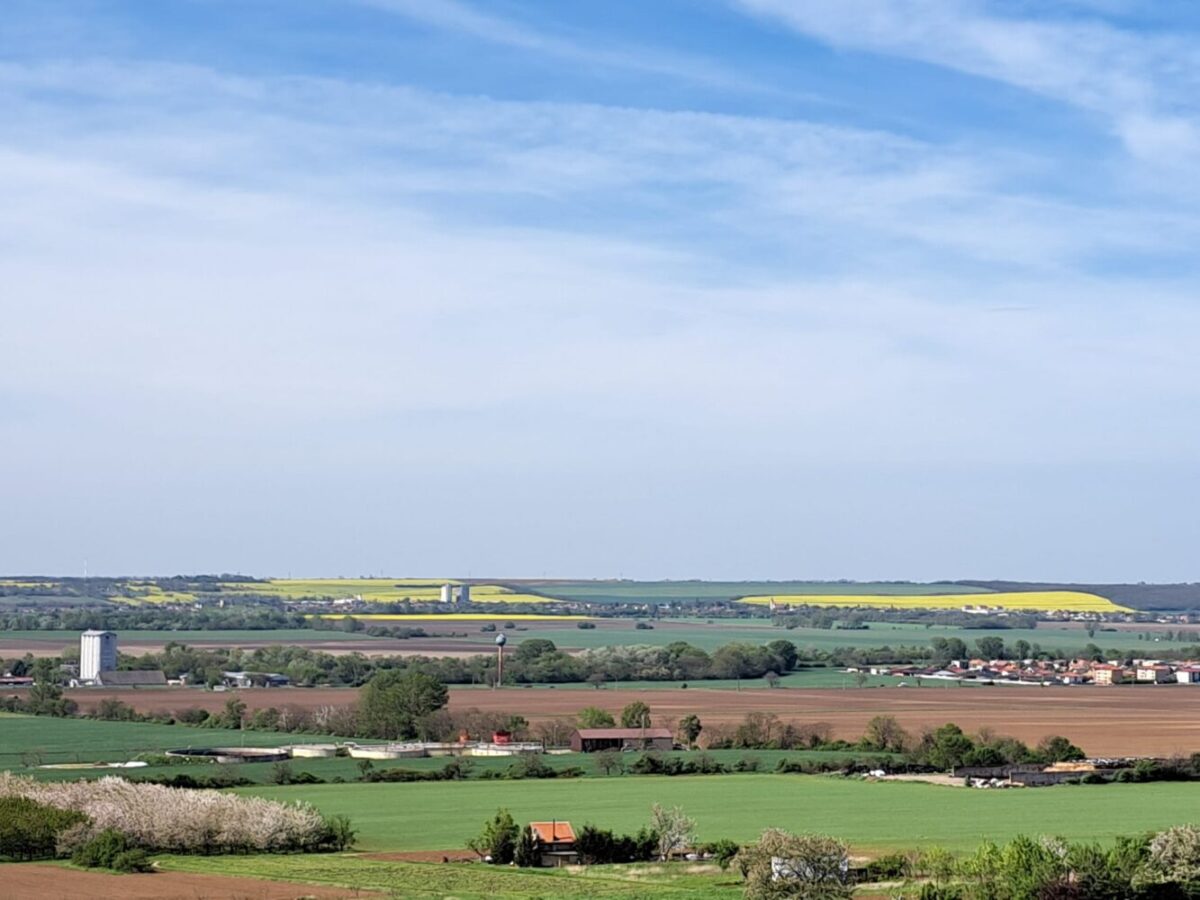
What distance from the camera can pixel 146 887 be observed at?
3966cm

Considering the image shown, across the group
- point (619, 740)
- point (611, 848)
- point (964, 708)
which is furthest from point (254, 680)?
point (611, 848)

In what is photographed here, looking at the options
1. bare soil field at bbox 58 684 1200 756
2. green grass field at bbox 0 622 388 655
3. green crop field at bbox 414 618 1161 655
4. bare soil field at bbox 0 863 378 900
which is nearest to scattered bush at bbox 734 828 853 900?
bare soil field at bbox 0 863 378 900

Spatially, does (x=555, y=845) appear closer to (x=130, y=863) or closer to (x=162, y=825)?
(x=162, y=825)

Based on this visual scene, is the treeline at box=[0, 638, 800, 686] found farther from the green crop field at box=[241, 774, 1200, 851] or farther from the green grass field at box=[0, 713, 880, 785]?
the green crop field at box=[241, 774, 1200, 851]

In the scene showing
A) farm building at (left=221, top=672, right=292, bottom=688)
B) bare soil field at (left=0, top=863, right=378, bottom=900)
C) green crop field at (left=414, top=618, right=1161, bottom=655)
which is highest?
green crop field at (left=414, top=618, right=1161, bottom=655)

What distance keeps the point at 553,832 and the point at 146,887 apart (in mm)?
10524

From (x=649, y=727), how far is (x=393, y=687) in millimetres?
11001

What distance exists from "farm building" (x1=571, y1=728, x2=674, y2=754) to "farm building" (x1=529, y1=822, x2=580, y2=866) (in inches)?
984

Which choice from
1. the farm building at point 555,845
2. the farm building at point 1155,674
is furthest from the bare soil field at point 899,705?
the farm building at point 555,845

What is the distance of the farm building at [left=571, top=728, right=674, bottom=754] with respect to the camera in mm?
72562

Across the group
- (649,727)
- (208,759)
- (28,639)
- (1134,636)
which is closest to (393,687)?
(649,727)

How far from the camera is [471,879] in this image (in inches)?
1618

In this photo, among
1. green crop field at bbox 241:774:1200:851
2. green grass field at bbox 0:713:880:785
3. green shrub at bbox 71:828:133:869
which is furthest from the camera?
green grass field at bbox 0:713:880:785

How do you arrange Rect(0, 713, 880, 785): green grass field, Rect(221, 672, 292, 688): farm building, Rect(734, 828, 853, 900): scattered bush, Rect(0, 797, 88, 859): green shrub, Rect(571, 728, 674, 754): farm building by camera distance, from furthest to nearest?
Rect(221, 672, 292, 688): farm building → Rect(571, 728, 674, 754): farm building → Rect(0, 713, 880, 785): green grass field → Rect(0, 797, 88, 859): green shrub → Rect(734, 828, 853, 900): scattered bush
